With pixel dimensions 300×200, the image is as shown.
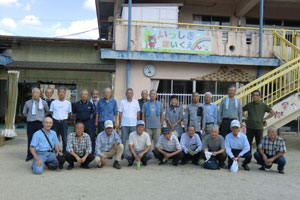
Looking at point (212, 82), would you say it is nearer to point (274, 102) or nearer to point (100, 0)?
point (274, 102)

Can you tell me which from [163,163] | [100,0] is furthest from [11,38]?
[163,163]

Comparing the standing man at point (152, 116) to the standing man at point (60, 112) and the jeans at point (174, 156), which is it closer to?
the jeans at point (174, 156)

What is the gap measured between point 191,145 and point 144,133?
3.73 feet

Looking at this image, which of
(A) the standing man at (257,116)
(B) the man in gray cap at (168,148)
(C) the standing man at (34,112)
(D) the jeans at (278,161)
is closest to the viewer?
(D) the jeans at (278,161)

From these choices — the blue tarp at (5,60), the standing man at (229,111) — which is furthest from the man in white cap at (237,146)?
the blue tarp at (5,60)

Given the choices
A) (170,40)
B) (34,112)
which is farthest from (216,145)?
(170,40)

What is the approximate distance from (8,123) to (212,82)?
25.8 feet

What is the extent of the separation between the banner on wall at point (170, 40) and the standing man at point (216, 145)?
5.55 metres

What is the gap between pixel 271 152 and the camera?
18.7ft

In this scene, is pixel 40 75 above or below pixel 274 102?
above

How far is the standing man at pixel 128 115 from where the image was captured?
20.7 ft

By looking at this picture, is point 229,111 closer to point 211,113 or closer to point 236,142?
point 211,113

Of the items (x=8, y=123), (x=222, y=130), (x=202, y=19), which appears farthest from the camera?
(x=202, y=19)

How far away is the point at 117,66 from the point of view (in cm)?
1079
